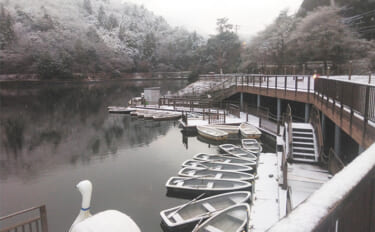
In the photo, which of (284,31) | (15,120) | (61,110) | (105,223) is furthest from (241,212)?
(284,31)

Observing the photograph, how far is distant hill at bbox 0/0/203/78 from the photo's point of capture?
7381cm

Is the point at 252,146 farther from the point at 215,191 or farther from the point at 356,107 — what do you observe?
the point at 356,107

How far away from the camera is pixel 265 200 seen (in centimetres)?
1006

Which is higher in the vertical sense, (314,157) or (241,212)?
(314,157)

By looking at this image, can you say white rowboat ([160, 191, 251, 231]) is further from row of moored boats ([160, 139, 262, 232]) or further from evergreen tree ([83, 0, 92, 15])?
evergreen tree ([83, 0, 92, 15])

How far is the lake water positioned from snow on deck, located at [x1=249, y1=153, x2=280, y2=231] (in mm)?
3861

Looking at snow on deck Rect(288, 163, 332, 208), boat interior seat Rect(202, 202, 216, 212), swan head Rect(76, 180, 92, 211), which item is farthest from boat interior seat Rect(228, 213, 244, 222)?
swan head Rect(76, 180, 92, 211)

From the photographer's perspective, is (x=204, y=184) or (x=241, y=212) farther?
(x=204, y=184)

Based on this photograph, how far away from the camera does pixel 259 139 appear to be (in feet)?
68.5

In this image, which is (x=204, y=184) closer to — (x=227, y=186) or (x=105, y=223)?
(x=227, y=186)

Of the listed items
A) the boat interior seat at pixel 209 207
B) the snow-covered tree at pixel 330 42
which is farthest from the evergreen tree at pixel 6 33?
the boat interior seat at pixel 209 207

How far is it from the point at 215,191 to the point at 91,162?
33.7ft

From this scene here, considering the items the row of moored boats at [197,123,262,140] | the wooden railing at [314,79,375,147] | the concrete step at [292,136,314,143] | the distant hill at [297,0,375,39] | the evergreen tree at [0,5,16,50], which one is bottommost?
the row of moored boats at [197,123,262,140]

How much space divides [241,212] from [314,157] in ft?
18.0
